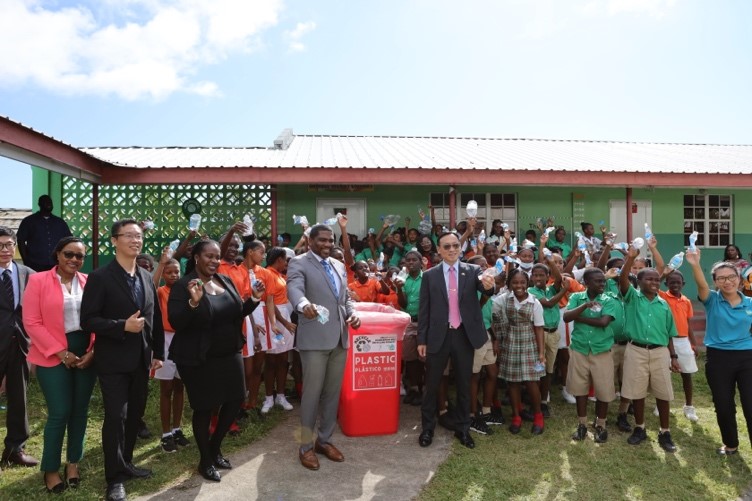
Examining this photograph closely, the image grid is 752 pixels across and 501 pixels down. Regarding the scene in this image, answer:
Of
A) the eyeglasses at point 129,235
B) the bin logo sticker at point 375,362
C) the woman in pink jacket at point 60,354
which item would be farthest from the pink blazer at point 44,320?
the bin logo sticker at point 375,362

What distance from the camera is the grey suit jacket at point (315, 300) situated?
400 cm

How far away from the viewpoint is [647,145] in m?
14.9

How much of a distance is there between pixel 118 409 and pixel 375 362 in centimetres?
212

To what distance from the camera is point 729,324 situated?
421cm

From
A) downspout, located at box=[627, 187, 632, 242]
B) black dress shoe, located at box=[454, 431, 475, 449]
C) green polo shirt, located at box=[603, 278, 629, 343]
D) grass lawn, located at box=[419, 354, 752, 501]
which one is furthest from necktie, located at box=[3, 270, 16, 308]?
downspout, located at box=[627, 187, 632, 242]

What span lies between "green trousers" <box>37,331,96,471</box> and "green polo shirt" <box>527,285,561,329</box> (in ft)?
12.8

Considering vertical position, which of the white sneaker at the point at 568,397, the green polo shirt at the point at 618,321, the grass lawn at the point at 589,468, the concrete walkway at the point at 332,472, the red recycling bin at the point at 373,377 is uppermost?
the green polo shirt at the point at 618,321

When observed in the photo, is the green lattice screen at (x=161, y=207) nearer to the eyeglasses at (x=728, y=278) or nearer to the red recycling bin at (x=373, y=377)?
the red recycling bin at (x=373, y=377)

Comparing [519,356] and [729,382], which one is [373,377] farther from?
[729,382]

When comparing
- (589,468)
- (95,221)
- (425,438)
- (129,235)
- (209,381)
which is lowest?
(589,468)

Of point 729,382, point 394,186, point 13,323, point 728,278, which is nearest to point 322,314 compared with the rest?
point 13,323

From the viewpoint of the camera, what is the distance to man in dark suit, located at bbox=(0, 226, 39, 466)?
3.93m

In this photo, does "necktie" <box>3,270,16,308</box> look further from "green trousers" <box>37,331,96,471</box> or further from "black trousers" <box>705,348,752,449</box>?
"black trousers" <box>705,348,752,449</box>

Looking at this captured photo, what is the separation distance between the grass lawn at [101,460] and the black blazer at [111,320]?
90cm
